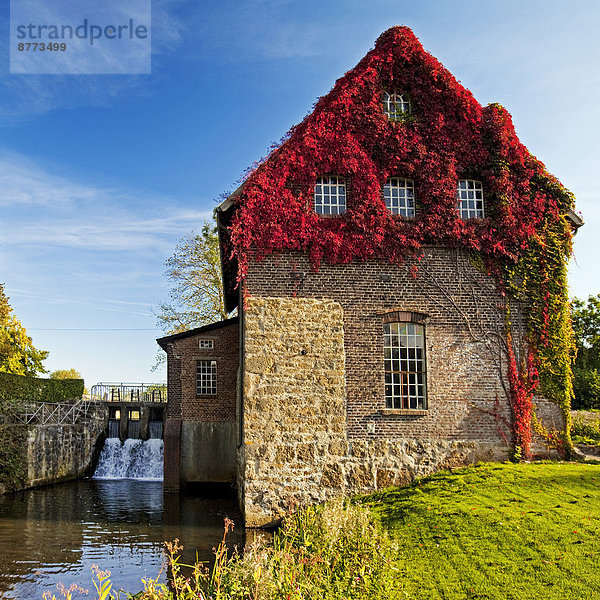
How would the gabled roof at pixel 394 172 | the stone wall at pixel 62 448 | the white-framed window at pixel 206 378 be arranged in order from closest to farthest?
the gabled roof at pixel 394 172
the white-framed window at pixel 206 378
the stone wall at pixel 62 448

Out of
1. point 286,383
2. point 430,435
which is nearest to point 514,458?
point 430,435

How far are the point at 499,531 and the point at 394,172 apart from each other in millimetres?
8643

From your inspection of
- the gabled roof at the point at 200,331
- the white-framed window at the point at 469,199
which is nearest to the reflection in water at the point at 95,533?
the gabled roof at the point at 200,331

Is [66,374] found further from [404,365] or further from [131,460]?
[404,365]

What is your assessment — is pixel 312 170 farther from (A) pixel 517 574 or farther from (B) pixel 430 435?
(A) pixel 517 574

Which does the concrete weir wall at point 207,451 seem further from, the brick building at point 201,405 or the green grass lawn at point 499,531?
the green grass lawn at point 499,531

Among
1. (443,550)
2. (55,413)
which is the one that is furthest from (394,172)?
(55,413)

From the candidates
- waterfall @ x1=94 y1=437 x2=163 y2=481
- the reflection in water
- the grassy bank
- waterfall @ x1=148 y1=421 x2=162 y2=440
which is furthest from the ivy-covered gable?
waterfall @ x1=148 y1=421 x2=162 y2=440

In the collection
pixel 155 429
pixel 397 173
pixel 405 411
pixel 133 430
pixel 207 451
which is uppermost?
pixel 397 173

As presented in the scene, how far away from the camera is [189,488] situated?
18281 millimetres

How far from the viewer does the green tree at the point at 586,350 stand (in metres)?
23.0

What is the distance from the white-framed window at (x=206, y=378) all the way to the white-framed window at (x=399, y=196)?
8835mm

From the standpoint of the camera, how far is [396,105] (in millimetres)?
14070

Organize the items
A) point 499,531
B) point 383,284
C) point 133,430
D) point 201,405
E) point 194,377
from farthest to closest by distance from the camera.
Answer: point 133,430, point 194,377, point 201,405, point 383,284, point 499,531
